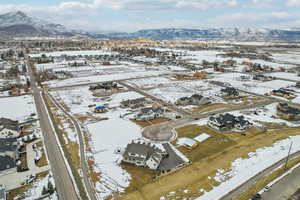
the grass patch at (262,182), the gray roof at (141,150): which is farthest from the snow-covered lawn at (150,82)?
the grass patch at (262,182)

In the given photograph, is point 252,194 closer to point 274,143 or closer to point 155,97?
point 274,143

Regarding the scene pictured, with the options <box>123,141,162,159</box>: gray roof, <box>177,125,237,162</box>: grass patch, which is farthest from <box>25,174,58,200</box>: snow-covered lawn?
<box>177,125,237,162</box>: grass patch

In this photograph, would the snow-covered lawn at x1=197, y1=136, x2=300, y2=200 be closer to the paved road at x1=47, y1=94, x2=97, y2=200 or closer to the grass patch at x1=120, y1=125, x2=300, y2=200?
the grass patch at x1=120, y1=125, x2=300, y2=200

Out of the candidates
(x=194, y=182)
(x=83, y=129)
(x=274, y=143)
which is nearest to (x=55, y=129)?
(x=83, y=129)

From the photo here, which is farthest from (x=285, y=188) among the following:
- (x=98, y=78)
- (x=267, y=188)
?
(x=98, y=78)

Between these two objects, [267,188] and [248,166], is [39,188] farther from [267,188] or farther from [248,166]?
[248,166]
